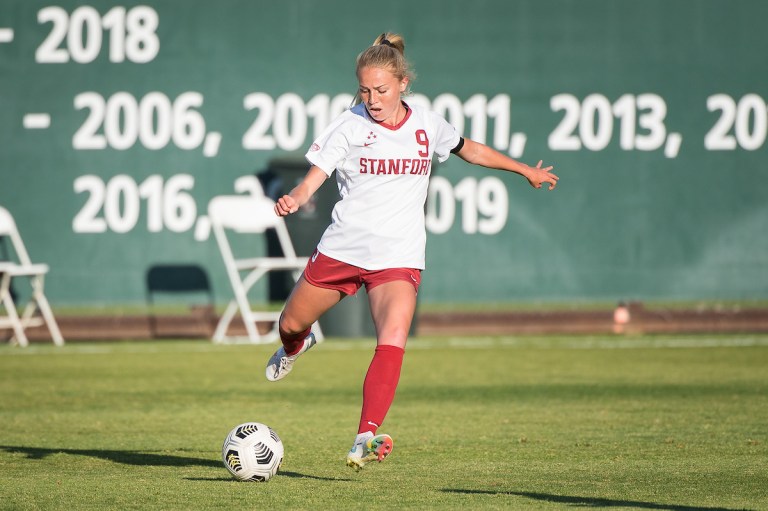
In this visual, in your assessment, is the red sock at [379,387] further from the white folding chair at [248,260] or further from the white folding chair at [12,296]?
the white folding chair at [12,296]

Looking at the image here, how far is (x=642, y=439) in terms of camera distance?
23.4ft

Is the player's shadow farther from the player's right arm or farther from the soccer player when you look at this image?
the player's right arm

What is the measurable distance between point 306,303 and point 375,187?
0.68 metres

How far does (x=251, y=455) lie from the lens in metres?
5.80

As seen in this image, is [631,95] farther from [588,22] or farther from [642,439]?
[642,439]

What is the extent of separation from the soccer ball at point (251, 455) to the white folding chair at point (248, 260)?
727 cm

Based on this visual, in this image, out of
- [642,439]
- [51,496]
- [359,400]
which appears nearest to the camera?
[51,496]

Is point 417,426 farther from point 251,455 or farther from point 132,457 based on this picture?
point 251,455

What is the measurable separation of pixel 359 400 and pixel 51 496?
12.9 feet

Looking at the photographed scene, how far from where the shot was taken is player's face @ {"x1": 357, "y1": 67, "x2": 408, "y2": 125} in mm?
5918

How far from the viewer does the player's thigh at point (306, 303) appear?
20.6ft

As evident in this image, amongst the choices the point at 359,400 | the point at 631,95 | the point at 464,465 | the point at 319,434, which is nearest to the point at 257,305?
the point at 631,95

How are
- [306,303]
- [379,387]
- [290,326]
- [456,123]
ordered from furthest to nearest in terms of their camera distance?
1. [456,123]
2. [290,326]
3. [306,303]
4. [379,387]

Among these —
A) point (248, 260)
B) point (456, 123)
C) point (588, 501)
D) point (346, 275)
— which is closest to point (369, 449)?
point (588, 501)
